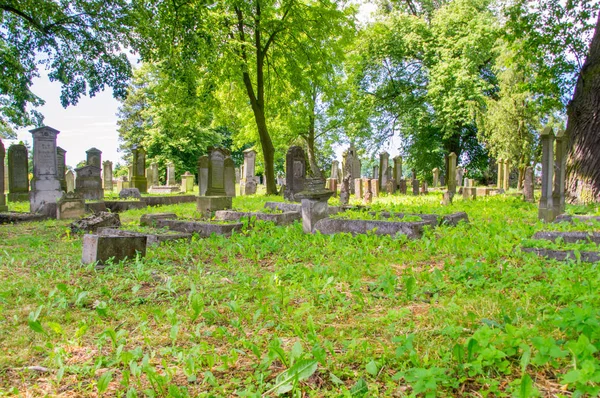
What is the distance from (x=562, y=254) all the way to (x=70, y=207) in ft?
38.5

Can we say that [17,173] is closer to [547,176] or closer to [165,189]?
[165,189]

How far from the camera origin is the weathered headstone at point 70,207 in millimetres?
11398

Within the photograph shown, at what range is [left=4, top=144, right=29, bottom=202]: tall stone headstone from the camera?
54.5ft

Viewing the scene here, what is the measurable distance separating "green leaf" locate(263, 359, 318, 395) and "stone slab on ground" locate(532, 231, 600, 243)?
13.9 feet

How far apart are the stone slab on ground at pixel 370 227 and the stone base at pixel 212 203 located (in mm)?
4543

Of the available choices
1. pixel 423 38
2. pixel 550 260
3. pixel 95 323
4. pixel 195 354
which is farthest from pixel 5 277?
pixel 423 38

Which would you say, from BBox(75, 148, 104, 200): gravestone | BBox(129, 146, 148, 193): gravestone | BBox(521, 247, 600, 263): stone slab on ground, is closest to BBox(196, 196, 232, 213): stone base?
BBox(75, 148, 104, 200): gravestone

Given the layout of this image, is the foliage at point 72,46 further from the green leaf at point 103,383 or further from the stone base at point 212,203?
the green leaf at point 103,383

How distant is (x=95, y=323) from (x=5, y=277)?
7.50 feet

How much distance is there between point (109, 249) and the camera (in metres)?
5.18

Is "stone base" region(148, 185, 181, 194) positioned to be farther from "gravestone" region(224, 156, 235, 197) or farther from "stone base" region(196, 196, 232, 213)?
"stone base" region(196, 196, 232, 213)

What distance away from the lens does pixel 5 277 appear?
4.64m

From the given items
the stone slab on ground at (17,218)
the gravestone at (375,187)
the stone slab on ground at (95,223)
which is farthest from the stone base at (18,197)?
the gravestone at (375,187)

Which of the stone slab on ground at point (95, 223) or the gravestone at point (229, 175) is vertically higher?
the gravestone at point (229, 175)
